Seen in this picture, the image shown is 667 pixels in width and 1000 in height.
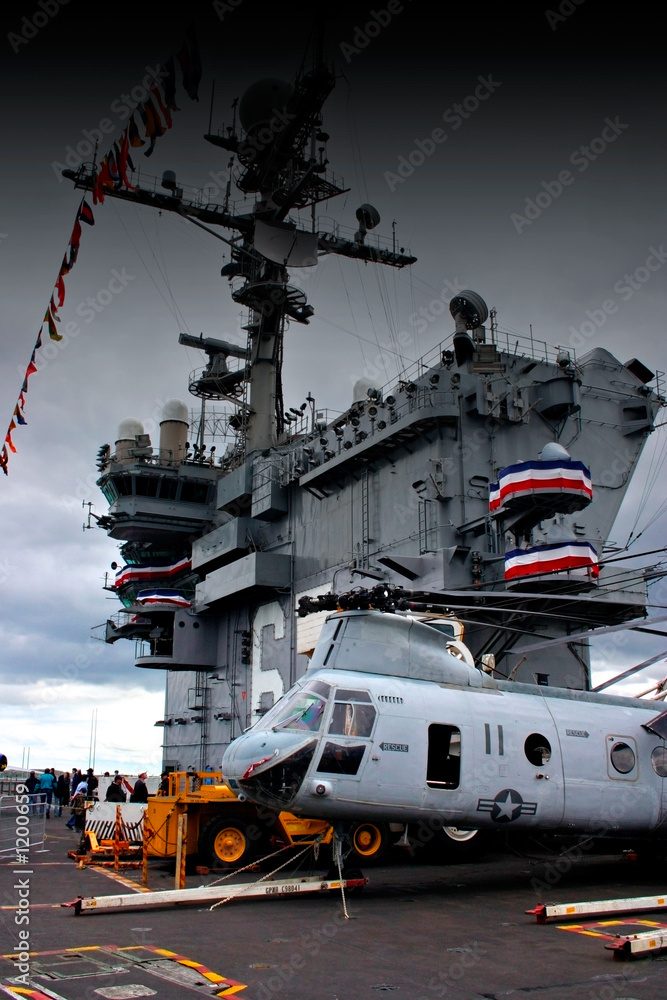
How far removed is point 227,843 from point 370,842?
2.95 meters

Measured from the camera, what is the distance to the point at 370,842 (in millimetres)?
16562

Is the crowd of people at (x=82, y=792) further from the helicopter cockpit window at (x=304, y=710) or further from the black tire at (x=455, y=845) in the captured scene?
the helicopter cockpit window at (x=304, y=710)

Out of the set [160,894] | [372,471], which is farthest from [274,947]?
[372,471]

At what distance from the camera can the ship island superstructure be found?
19594 millimetres

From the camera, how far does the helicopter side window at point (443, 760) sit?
40.5 feet

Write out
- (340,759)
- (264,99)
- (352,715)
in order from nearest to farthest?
(340,759) → (352,715) → (264,99)

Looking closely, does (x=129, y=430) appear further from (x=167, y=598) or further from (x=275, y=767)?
(x=275, y=767)

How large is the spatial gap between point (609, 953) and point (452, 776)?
380 cm

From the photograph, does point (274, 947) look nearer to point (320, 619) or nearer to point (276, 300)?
point (320, 619)

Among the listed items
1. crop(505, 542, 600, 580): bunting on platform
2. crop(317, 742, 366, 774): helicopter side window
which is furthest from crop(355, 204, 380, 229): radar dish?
crop(317, 742, 366, 774): helicopter side window

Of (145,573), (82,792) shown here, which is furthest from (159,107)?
(145,573)

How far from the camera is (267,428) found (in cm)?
3550

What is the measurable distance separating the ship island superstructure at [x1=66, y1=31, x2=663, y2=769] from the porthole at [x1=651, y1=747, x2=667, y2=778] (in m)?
2.83

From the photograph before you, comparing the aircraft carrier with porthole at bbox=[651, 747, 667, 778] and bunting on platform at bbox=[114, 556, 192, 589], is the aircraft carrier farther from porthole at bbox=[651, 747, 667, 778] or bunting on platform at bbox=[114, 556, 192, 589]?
bunting on platform at bbox=[114, 556, 192, 589]
